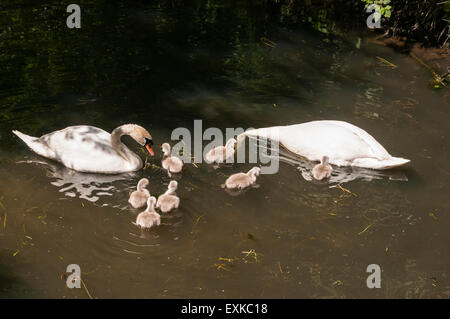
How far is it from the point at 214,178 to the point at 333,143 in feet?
5.64

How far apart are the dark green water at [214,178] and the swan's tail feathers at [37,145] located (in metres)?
0.13

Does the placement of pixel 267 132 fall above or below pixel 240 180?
above

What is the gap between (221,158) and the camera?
277 inches

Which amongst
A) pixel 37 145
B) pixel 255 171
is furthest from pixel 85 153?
pixel 255 171

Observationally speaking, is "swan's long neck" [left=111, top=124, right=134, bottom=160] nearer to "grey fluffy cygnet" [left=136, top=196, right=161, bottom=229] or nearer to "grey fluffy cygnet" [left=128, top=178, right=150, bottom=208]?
"grey fluffy cygnet" [left=128, top=178, right=150, bottom=208]

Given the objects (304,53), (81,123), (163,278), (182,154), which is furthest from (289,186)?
(304,53)

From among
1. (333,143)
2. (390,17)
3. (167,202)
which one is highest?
(390,17)

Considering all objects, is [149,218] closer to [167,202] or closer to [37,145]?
[167,202]

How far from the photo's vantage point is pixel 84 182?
6590mm

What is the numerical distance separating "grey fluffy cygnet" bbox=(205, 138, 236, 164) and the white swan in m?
0.80

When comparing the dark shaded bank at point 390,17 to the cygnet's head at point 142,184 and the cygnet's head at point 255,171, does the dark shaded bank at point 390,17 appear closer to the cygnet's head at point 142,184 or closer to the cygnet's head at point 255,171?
the cygnet's head at point 255,171

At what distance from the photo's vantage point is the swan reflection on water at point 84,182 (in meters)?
6.37

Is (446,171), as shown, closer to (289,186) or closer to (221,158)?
(289,186)

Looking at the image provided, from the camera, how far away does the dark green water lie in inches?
211
